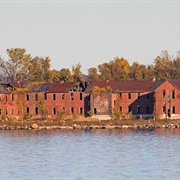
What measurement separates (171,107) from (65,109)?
13.3 metres

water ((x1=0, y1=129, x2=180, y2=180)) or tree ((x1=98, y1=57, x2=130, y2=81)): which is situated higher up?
tree ((x1=98, y1=57, x2=130, y2=81))

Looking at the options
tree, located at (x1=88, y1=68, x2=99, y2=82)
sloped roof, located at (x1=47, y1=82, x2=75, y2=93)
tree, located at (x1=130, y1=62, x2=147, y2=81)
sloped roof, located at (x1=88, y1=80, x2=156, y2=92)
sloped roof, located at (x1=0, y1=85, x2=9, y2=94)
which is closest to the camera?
sloped roof, located at (x1=88, y1=80, x2=156, y2=92)

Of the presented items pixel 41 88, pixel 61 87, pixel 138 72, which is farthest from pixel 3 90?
pixel 138 72

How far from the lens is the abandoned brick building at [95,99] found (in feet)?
313

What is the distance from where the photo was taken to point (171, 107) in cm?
9519

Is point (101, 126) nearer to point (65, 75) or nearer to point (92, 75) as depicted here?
point (65, 75)

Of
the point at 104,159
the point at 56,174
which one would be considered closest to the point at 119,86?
the point at 104,159

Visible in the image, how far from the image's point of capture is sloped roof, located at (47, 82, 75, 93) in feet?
330

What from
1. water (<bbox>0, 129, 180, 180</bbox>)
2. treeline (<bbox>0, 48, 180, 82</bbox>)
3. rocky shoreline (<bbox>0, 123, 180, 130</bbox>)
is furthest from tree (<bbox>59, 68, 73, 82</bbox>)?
water (<bbox>0, 129, 180, 180</bbox>)

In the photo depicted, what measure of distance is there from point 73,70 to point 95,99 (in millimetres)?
19130

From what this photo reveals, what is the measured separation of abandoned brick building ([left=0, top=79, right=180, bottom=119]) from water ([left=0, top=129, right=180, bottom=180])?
47.8 feet

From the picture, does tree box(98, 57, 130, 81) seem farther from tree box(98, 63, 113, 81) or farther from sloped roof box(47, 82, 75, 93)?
sloped roof box(47, 82, 75, 93)

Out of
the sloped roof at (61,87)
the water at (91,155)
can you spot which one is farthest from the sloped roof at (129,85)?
the water at (91,155)

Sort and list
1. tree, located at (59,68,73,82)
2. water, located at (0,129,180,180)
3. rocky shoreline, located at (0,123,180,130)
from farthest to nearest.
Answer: tree, located at (59,68,73,82) < rocky shoreline, located at (0,123,180,130) < water, located at (0,129,180,180)
